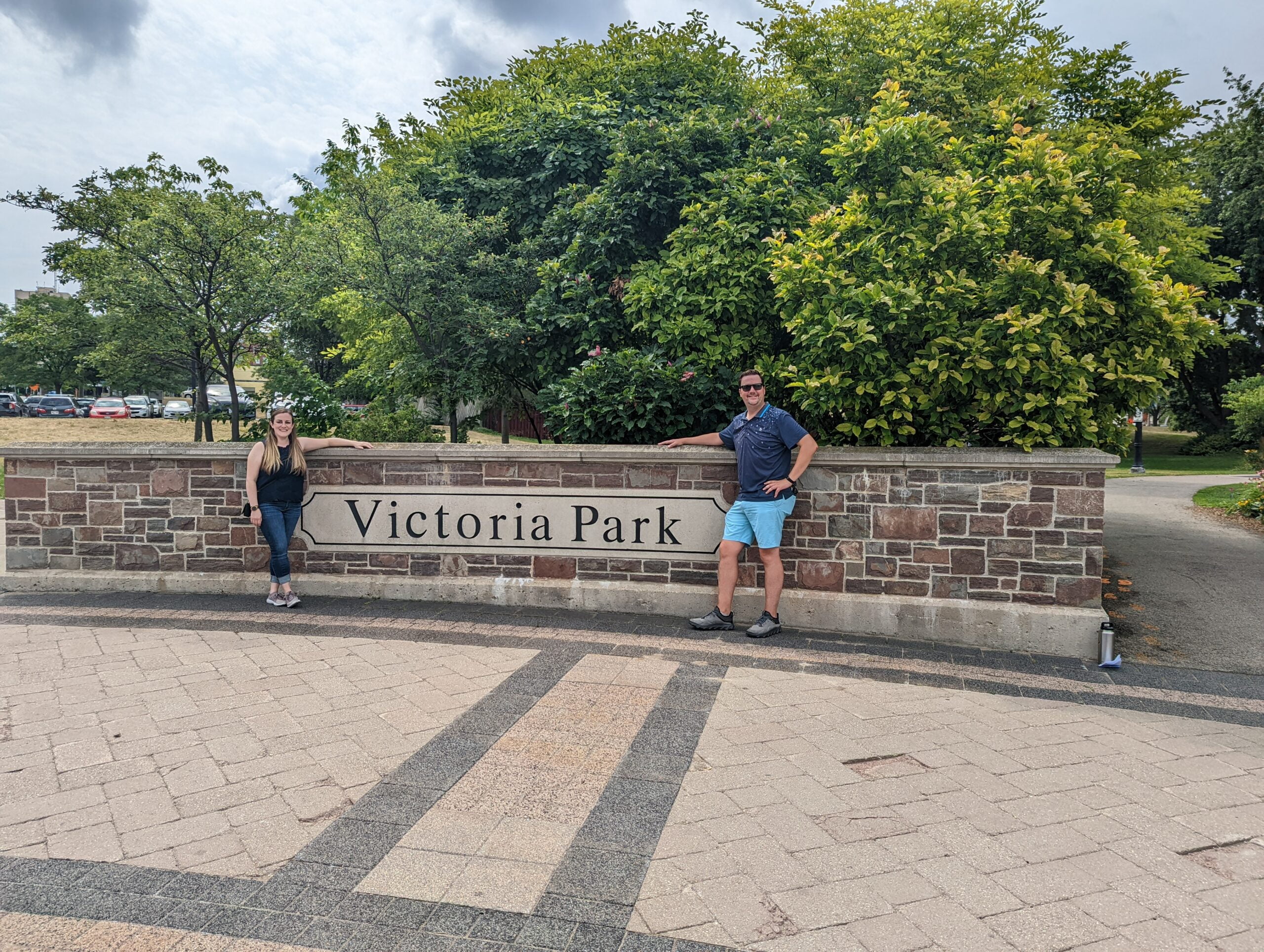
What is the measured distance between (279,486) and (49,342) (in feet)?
68.4

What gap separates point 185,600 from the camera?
715 cm

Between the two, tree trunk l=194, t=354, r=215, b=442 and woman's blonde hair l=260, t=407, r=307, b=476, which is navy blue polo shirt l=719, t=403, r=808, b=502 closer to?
woman's blonde hair l=260, t=407, r=307, b=476

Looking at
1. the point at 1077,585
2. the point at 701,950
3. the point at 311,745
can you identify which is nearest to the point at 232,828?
the point at 311,745

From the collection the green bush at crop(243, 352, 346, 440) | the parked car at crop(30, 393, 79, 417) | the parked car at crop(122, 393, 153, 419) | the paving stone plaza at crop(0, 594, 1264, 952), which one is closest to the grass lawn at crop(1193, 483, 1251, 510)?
the paving stone plaza at crop(0, 594, 1264, 952)

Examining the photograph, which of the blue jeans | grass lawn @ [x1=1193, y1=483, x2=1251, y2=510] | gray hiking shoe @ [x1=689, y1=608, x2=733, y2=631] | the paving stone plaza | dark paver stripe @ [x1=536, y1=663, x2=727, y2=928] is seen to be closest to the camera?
the paving stone plaza

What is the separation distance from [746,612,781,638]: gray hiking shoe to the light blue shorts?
0.54 metres

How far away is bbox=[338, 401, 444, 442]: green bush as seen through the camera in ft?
32.8

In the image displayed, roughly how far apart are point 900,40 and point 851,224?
17.9 ft

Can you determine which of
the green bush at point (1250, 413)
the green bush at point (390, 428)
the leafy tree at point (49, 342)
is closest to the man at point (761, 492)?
the green bush at point (390, 428)

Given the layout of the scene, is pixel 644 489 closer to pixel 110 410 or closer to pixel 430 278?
pixel 430 278

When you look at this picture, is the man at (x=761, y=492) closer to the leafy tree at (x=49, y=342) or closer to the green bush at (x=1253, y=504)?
the green bush at (x=1253, y=504)

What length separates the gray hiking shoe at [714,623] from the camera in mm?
6363

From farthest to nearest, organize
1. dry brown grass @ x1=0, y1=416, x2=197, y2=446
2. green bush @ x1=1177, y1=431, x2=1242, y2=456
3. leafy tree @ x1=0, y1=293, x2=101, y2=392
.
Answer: green bush @ x1=1177, y1=431, x2=1242, y2=456 → dry brown grass @ x1=0, y1=416, x2=197, y2=446 → leafy tree @ x1=0, y1=293, x2=101, y2=392

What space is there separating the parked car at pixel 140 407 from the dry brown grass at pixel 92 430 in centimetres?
1711
